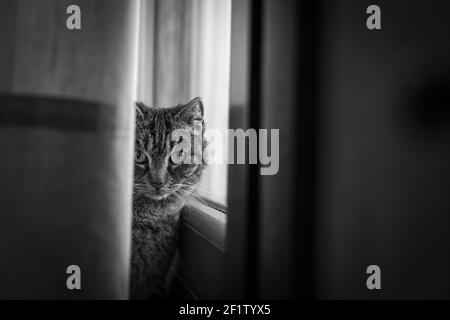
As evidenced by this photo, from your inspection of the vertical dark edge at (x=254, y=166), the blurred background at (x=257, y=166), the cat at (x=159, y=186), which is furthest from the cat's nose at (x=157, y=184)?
the vertical dark edge at (x=254, y=166)

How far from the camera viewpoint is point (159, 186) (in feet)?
2.74

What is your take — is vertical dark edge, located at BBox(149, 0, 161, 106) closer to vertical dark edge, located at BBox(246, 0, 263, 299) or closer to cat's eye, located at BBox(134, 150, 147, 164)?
cat's eye, located at BBox(134, 150, 147, 164)

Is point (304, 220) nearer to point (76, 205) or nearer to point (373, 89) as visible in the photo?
point (373, 89)

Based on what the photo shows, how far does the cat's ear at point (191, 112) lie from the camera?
82 cm

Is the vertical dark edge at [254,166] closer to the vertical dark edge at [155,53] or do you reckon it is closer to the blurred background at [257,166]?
the blurred background at [257,166]

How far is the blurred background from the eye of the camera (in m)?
0.40
